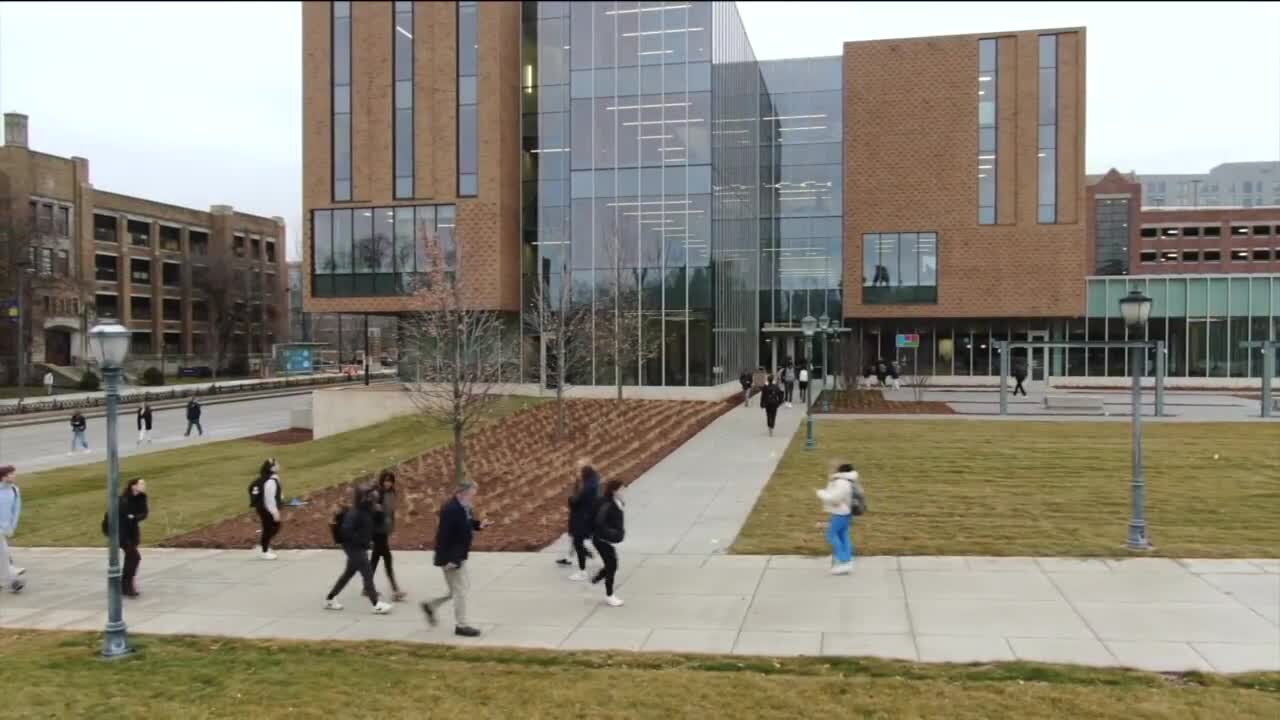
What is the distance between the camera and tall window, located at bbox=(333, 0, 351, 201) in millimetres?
43688

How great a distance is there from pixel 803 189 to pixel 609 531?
49.8 m

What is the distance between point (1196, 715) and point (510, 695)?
5219 millimetres

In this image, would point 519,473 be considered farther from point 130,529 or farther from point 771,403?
point 130,529

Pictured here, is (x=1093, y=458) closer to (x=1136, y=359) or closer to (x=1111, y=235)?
(x=1136, y=359)

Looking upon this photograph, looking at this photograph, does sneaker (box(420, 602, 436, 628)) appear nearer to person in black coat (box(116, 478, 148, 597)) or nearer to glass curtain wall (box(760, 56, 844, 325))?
person in black coat (box(116, 478, 148, 597))

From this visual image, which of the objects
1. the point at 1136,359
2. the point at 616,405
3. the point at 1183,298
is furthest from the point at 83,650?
the point at 1183,298

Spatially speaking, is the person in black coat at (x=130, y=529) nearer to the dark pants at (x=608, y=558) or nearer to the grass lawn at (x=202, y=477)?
the grass lawn at (x=202, y=477)

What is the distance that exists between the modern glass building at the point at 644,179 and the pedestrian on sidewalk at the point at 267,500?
81.9ft

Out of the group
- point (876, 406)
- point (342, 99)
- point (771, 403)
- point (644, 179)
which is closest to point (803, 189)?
point (644, 179)

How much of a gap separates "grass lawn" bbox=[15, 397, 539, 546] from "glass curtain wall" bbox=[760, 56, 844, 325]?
26.1 meters

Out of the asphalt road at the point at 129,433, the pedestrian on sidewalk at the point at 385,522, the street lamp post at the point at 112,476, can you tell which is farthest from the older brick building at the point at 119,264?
the pedestrian on sidewalk at the point at 385,522

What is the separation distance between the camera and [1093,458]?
70.8 ft

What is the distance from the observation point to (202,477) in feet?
79.5

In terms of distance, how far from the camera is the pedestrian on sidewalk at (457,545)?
30.7ft
